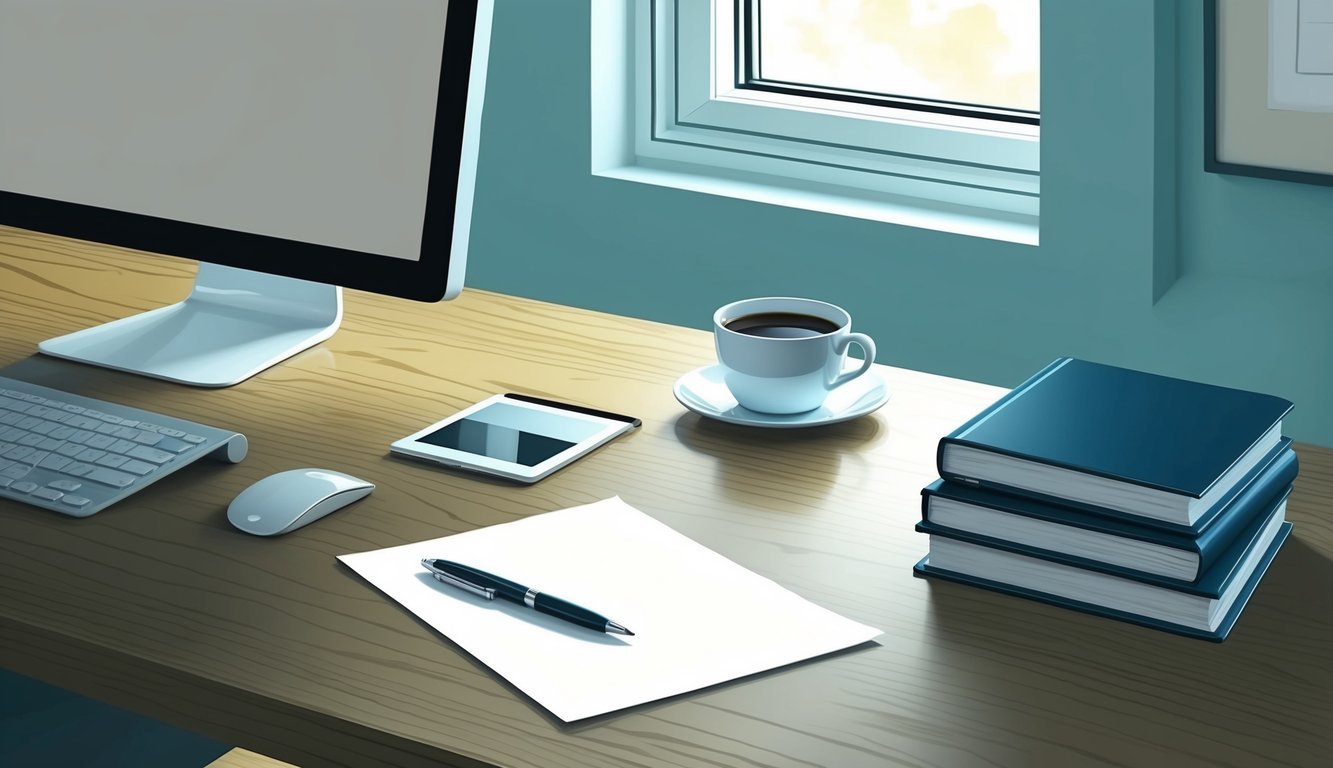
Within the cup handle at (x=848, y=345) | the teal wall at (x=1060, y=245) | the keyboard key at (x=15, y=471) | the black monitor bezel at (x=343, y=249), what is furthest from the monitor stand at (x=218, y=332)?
the teal wall at (x=1060, y=245)

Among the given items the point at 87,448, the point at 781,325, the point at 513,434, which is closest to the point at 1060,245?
the point at 781,325

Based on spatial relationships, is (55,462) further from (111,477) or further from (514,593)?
(514,593)

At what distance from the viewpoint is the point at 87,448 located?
1062 mm

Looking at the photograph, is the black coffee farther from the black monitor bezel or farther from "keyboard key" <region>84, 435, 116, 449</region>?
"keyboard key" <region>84, 435, 116, 449</region>

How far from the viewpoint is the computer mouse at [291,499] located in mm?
963

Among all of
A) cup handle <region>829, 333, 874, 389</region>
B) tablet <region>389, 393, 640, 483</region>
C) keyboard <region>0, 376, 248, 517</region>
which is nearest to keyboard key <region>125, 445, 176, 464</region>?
keyboard <region>0, 376, 248, 517</region>

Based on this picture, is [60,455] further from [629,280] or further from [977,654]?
[629,280]

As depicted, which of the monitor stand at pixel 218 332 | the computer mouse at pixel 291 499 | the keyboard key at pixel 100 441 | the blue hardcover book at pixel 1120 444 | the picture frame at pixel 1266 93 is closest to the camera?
the blue hardcover book at pixel 1120 444

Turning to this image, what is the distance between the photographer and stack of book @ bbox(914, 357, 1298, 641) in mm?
833

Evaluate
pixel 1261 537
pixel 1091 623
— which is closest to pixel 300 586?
pixel 1091 623

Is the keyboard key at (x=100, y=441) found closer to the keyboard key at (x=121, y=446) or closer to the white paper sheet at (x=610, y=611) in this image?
the keyboard key at (x=121, y=446)

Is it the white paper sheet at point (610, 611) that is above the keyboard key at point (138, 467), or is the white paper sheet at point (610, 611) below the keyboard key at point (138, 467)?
below

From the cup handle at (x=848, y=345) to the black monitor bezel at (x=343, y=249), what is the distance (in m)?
0.31

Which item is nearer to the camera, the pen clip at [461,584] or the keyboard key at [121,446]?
the pen clip at [461,584]
